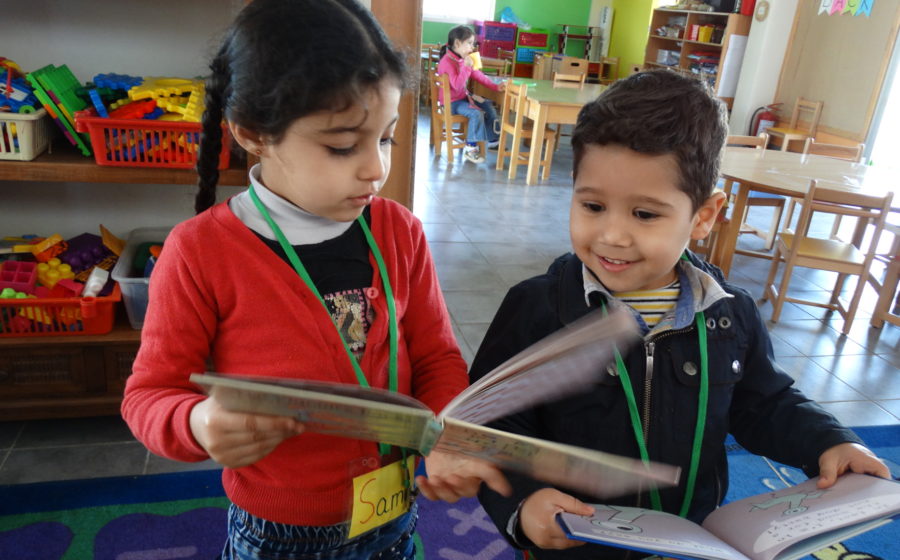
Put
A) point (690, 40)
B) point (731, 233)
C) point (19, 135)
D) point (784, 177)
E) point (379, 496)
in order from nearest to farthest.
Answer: point (379, 496) → point (19, 135) → point (784, 177) → point (731, 233) → point (690, 40)

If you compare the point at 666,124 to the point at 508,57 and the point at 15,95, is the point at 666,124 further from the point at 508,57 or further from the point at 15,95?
the point at 508,57

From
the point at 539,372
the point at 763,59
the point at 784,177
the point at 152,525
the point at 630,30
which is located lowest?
the point at 152,525

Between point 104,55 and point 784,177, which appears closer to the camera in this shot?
point 104,55

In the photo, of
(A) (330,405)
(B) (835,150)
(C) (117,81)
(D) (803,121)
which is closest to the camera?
(A) (330,405)

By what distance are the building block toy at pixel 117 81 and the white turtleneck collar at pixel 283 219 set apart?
1075 mm

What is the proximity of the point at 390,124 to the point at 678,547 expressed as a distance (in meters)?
0.58

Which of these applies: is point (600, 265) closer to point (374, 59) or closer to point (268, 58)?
point (374, 59)

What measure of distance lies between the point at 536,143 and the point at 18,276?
4.66 metres

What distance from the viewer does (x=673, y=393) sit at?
0.90m

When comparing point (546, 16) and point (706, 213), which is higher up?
point (546, 16)

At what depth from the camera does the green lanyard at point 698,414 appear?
2.91 feet

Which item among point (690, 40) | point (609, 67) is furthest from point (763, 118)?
point (609, 67)

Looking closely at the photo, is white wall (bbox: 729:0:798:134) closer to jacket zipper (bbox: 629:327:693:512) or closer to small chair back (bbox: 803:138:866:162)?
small chair back (bbox: 803:138:866:162)

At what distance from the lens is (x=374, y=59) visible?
0.79 meters
